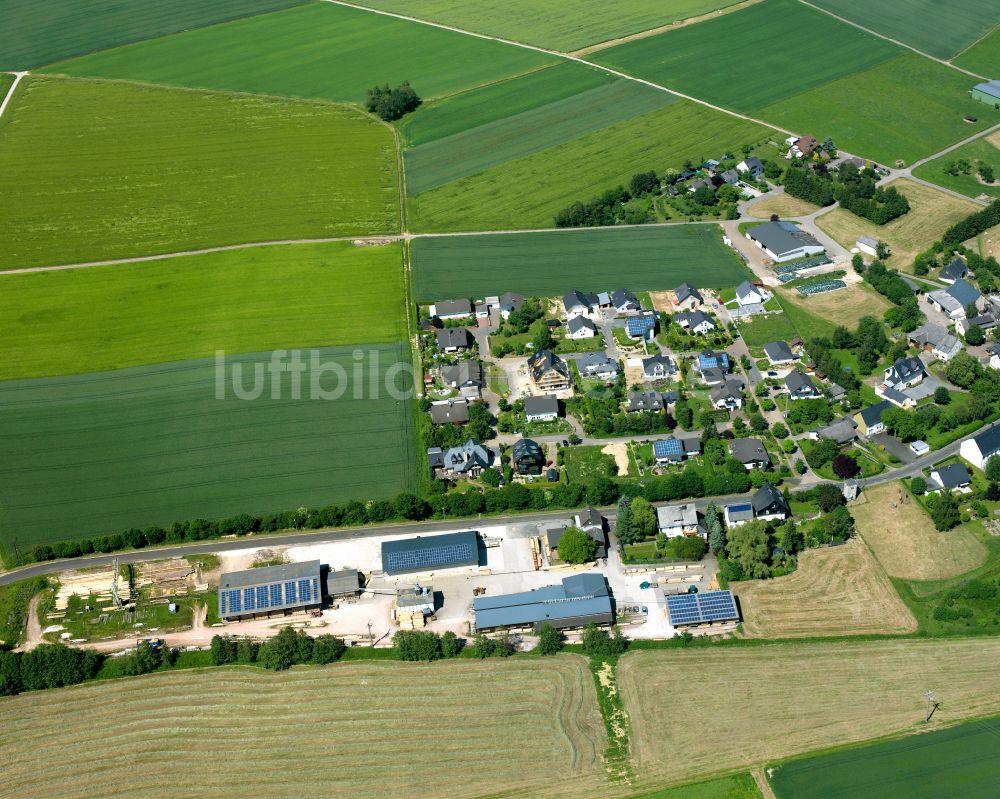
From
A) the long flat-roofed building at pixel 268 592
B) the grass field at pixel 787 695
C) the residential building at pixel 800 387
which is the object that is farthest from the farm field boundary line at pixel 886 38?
the long flat-roofed building at pixel 268 592

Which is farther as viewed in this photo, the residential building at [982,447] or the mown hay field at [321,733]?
the residential building at [982,447]

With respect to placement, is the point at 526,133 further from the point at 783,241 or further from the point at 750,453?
the point at 750,453

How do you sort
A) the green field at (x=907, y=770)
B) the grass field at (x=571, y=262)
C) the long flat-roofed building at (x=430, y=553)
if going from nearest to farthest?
the green field at (x=907, y=770) → the long flat-roofed building at (x=430, y=553) → the grass field at (x=571, y=262)

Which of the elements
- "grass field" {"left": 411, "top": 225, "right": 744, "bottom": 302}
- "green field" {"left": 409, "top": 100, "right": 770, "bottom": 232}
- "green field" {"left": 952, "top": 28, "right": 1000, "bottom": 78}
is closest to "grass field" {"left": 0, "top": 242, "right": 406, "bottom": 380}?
"grass field" {"left": 411, "top": 225, "right": 744, "bottom": 302}

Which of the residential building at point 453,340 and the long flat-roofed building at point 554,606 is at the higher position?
the residential building at point 453,340

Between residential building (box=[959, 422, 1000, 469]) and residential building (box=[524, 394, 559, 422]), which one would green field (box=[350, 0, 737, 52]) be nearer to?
residential building (box=[524, 394, 559, 422])

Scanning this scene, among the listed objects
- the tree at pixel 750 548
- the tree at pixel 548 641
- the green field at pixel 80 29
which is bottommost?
the tree at pixel 548 641

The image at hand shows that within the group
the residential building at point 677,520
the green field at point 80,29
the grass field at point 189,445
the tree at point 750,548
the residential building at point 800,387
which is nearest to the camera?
the tree at point 750,548

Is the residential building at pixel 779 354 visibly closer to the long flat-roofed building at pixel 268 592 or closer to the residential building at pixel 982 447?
the residential building at pixel 982 447
